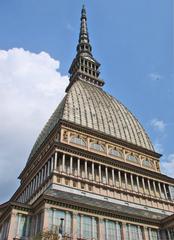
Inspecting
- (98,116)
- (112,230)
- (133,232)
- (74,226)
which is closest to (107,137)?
(98,116)

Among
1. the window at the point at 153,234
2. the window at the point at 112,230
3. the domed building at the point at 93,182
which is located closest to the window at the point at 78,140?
the domed building at the point at 93,182

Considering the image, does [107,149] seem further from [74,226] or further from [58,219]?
[58,219]

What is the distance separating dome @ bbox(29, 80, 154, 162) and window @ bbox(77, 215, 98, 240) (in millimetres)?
24651

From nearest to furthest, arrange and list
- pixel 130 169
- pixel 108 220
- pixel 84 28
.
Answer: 1. pixel 108 220
2. pixel 130 169
3. pixel 84 28

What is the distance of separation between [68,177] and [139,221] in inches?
540

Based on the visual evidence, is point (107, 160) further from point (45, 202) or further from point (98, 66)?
point (98, 66)

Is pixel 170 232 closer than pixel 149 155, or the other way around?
pixel 170 232

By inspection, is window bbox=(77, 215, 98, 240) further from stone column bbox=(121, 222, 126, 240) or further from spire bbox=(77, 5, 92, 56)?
spire bbox=(77, 5, 92, 56)

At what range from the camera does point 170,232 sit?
4441cm

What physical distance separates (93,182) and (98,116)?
69.1ft

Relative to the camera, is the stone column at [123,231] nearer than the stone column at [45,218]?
No

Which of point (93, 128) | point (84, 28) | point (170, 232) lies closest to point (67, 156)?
point (93, 128)

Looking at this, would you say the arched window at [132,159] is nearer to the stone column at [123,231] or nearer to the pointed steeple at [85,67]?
the stone column at [123,231]

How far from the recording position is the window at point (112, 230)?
39.8 m
